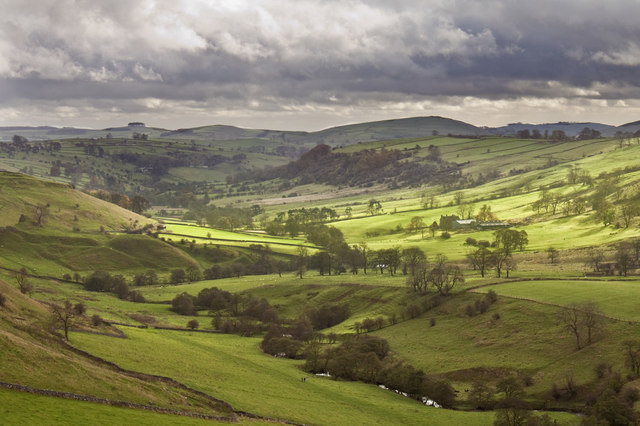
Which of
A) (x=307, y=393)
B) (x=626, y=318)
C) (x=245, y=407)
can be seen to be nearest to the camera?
(x=245, y=407)

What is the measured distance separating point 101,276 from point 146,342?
91852 millimetres

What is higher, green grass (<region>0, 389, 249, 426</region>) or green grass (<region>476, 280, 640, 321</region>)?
green grass (<region>476, 280, 640, 321</region>)

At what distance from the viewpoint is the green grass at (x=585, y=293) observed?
104m

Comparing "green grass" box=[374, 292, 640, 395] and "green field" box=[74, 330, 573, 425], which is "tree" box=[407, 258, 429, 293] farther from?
"green field" box=[74, 330, 573, 425]

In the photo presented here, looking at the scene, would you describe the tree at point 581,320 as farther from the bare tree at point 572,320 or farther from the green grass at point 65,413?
the green grass at point 65,413

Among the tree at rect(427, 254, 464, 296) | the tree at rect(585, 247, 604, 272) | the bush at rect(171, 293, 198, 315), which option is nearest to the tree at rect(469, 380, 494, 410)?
Answer: the tree at rect(427, 254, 464, 296)

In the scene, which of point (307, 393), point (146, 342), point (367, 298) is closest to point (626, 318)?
point (307, 393)

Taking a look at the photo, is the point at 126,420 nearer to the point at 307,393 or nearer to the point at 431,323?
the point at 307,393

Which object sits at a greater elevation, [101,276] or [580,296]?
[580,296]

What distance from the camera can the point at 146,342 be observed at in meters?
99.9

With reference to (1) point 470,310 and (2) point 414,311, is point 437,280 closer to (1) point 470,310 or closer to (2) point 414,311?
(2) point 414,311

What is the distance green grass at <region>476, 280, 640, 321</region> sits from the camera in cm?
10369

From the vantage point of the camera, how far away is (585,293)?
11625 centimetres

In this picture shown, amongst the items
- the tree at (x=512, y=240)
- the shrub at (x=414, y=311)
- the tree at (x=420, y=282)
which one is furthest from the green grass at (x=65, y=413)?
the tree at (x=512, y=240)
